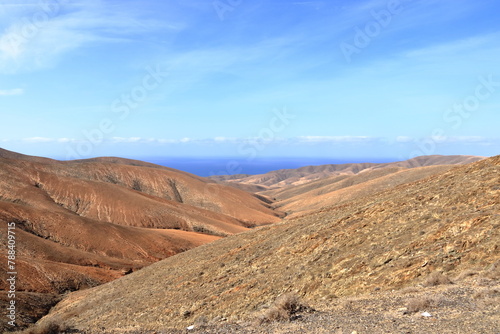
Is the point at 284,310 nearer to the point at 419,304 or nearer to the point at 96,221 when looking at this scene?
the point at 419,304

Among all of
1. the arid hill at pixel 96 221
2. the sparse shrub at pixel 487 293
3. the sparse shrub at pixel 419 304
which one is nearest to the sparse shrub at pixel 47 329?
the sparse shrub at pixel 419 304

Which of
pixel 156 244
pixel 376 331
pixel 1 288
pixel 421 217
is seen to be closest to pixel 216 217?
pixel 156 244

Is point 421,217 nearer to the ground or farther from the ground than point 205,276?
farther from the ground

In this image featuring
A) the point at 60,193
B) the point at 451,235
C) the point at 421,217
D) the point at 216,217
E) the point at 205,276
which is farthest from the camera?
the point at 216,217

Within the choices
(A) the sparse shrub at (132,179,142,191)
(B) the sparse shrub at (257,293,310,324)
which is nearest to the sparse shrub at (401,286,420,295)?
(B) the sparse shrub at (257,293,310,324)

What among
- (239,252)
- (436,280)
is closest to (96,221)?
(239,252)

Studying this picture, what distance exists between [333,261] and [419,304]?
6052 millimetres

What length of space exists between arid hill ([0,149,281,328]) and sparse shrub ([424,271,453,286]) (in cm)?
2262

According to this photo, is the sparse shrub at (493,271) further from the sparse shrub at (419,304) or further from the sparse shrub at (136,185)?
the sparse shrub at (136,185)

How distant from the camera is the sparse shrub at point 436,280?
10352 mm

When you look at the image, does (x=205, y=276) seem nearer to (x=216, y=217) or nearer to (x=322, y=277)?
(x=322, y=277)

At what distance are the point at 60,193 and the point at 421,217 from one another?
60.9 meters

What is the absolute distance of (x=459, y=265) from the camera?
11195 millimetres

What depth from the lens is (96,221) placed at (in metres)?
47.6
